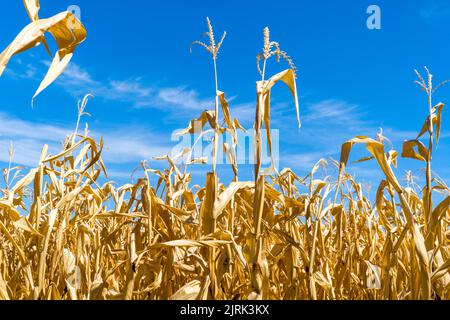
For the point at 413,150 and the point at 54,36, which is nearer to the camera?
the point at 54,36

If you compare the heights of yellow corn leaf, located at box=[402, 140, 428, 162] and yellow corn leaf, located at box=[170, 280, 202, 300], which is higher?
yellow corn leaf, located at box=[402, 140, 428, 162]

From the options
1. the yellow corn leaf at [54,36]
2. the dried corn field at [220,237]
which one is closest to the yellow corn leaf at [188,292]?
the dried corn field at [220,237]

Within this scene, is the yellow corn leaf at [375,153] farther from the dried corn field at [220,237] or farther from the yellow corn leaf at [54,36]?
the yellow corn leaf at [54,36]

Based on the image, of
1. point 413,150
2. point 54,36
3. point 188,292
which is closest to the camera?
point 54,36

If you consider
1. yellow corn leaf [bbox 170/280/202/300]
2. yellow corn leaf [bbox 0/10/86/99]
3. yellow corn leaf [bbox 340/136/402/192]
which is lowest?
yellow corn leaf [bbox 170/280/202/300]

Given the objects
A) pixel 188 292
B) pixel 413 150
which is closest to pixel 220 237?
pixel 188 292

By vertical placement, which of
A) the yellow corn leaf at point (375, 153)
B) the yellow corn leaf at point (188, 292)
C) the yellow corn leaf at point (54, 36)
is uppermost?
the yellow corn leaf at point (54, 36)

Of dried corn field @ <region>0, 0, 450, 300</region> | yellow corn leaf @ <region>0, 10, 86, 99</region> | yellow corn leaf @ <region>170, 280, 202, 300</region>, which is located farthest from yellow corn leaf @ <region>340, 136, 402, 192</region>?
yellow corn leaf @ <region>0, 10, 86, 99</region>

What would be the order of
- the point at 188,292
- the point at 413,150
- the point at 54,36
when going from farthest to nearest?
the point at 413,150 < the point at 188,292 < the point at 54,36

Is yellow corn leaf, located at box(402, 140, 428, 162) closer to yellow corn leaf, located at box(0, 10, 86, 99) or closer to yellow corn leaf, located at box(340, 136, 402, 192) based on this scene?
yellow corn leaf, located at box(340, 136, 402, 192)

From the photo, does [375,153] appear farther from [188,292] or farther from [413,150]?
[188,292]

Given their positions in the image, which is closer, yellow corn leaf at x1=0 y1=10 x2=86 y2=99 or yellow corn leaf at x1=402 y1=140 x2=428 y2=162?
yellow corn leaf at x1=0 y1=10 x2=86 y2=99
